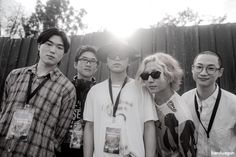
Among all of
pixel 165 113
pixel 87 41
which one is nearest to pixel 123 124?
pixel 165 113

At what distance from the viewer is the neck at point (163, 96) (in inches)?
91.1

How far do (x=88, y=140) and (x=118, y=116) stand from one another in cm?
47

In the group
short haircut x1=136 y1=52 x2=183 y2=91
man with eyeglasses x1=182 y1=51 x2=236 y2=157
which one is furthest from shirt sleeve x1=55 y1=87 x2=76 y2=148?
man with eyeglasses x1=182 y1=51 x2=236 y2=157

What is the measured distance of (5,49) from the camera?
5824mm

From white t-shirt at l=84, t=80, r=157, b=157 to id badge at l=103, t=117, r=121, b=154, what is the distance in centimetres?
3

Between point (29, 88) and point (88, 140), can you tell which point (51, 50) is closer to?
point (29, 88)

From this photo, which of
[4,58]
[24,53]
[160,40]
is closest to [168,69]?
[160,40]

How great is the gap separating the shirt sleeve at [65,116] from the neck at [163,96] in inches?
42.0

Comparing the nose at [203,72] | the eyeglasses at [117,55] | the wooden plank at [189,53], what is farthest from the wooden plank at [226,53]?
the eyeglasses at [117,55]

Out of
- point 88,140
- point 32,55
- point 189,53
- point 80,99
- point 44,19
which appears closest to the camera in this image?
point 88,140

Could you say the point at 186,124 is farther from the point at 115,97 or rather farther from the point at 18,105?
the point at 18,105

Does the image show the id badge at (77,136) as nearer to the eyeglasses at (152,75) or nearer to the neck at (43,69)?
the neck at (43,69)

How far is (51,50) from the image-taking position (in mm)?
Answer: 2539

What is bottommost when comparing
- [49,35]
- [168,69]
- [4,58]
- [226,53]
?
[168,69]
